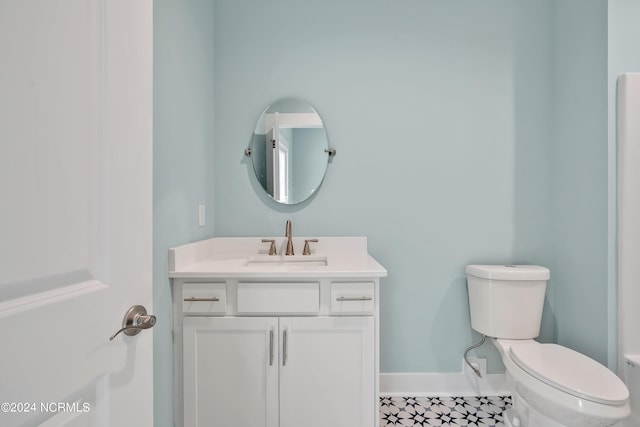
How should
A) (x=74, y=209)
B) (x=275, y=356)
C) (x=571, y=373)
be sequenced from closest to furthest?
(x=74, y=209) < (x=571, y=373) < (x=275, y=356)

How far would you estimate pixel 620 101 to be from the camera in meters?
1.50

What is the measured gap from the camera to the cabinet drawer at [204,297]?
4.49ft

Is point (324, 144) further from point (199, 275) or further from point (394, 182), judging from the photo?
point (199, 275)

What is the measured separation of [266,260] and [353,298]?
1.95ft

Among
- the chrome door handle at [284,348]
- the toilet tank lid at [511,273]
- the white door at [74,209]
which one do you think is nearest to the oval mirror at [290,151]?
the chrome door handle at [284,348]

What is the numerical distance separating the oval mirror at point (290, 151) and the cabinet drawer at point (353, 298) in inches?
27.1

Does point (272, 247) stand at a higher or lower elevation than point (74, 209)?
lower

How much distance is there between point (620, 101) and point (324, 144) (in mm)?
1486

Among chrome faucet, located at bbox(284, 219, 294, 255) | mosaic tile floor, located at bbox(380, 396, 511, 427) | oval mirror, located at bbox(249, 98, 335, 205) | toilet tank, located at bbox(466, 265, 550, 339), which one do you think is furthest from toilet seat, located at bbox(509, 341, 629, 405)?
oval mirror, located at bbox(249, 98, 335, 205)

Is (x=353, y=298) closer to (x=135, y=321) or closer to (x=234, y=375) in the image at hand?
(x=234, y=375)

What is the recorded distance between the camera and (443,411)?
173 cm

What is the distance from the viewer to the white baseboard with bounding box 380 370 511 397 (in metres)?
1.87

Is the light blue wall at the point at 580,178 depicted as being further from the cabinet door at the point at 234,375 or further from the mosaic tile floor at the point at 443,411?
the cabinet door at the point at 234,375

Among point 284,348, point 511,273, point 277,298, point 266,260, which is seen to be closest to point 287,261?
point 266,260
